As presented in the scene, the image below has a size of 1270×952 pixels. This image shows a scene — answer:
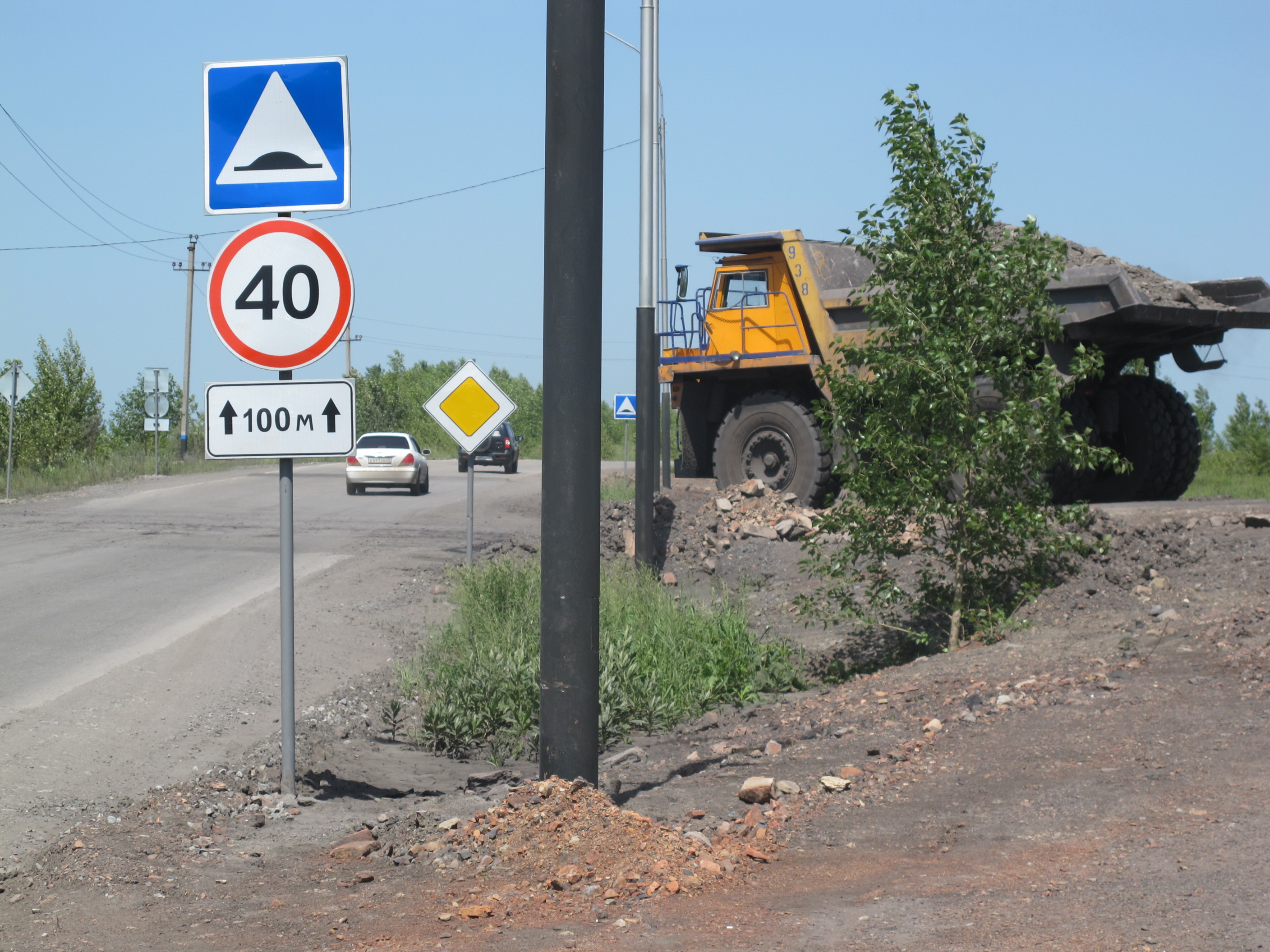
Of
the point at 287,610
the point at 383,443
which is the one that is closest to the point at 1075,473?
the point at 287,610

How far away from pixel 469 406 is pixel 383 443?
14.3m

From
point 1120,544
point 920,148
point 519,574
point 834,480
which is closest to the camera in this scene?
point 920,148

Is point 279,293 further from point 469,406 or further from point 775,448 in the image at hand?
point 775,448

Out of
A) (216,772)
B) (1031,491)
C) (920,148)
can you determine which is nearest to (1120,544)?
(1031,491)

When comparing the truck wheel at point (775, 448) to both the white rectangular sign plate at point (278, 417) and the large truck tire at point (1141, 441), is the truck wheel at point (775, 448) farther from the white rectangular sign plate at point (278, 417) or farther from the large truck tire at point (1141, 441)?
the white rectangular sign plate at point (278, 417)

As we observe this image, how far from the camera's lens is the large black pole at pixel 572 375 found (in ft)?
15.8

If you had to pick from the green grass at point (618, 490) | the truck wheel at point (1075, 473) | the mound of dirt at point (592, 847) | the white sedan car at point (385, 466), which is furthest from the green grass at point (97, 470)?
the mound of dirt at point (592, 847)

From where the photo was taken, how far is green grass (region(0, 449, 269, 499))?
26.8 meters

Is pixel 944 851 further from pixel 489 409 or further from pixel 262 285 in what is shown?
pixel 489 409

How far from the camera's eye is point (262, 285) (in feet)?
17.5

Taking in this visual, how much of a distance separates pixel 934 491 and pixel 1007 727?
3.28 meters

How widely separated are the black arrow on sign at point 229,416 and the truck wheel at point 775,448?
458 inches

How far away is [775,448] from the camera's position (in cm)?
1697

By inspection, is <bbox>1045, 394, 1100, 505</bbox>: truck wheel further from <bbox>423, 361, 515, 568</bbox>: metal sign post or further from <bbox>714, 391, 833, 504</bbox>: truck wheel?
<bbox>423, 361, 515, 568</bbox>: metal sign post
